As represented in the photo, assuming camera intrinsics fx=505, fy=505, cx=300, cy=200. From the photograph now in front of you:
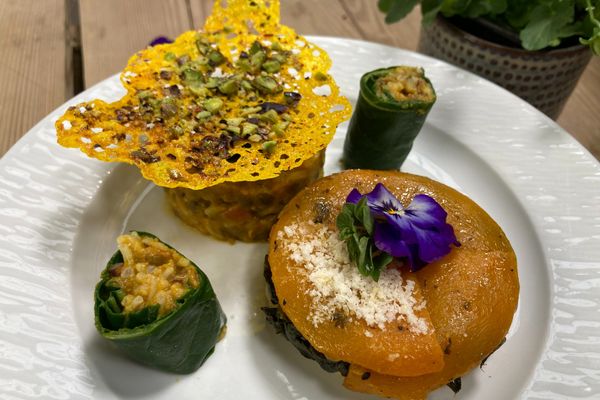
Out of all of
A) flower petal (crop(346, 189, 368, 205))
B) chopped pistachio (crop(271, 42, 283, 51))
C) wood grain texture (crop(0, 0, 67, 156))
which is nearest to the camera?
flower petal (crop(346, 189, 368, 205))

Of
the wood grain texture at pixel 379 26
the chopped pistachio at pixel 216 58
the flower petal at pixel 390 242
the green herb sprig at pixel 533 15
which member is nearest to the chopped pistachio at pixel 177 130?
the chopped pistachio at pixel 216 58

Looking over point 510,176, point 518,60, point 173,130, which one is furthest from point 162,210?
point 518,60

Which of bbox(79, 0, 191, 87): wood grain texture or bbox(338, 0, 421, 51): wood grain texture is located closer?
bbox(79, 0, 191, 87): wood grain texture

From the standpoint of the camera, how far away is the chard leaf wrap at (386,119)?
202cm

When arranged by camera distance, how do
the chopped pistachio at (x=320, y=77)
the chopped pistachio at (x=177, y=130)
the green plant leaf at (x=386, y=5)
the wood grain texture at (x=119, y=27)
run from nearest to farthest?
the chopped pistachio at (x=177, y=130) < the chopped pistachio at (x=320, y=77) < the green plant leaf at (x=386, y=5) < the wood grain texture at (x=119, y=27)

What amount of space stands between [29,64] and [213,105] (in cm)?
153

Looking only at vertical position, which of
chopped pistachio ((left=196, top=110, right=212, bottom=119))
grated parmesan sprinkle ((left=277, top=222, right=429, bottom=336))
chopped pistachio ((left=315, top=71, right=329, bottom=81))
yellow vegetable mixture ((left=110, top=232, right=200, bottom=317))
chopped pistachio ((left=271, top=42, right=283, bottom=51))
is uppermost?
chopped pistachio ((left=271, top=42, right=283, bottom=51))

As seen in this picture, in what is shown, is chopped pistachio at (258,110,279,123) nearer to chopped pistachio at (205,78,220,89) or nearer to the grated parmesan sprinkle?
chopped pistachio at (205,78,220,89)

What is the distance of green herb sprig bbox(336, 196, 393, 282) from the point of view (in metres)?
1.53

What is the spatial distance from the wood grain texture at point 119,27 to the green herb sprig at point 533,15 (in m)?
1.42

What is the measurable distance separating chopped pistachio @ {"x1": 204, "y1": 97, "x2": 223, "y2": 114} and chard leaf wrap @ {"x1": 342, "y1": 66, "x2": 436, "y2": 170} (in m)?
0.58

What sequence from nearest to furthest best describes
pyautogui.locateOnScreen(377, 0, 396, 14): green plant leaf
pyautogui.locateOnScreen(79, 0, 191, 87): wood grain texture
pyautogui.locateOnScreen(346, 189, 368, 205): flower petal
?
pyautogui.locateOnScreen(346, 189, 368, 205): flower petal → pyautogui.locateOnScreen(377, 0, 396, 14): green plant leaf → pyautogui.locateOnScreen(79, 0, 191, 87): wood grain texture

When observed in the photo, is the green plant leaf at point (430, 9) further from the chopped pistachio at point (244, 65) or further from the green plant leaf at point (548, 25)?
the chopped pistachio at point (244, 65)

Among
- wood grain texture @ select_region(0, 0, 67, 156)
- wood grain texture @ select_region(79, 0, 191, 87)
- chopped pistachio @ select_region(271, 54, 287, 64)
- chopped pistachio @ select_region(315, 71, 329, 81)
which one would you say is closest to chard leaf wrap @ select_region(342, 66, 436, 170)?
chopped pistachio @ select_region(315, 71, 329, 81)
